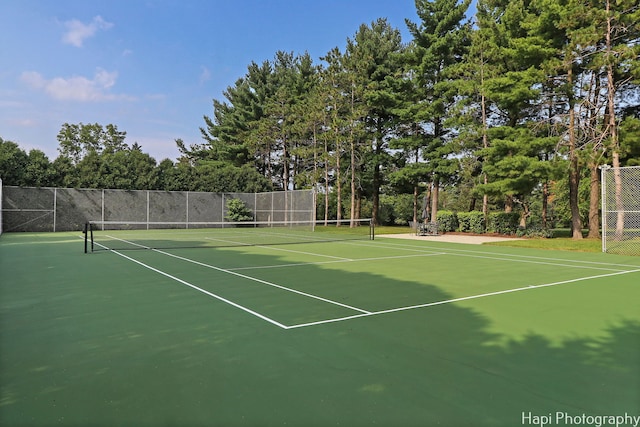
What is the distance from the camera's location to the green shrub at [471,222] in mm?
21656

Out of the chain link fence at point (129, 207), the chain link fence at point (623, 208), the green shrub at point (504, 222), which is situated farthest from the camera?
the chain link fence at point (129, 207)

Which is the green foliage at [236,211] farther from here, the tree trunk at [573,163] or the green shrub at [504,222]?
the tree trunk at [573,163]

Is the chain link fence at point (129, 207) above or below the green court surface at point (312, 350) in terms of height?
above

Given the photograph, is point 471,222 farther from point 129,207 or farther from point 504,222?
point 129,207

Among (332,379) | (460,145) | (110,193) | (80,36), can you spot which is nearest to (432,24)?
(460,145)

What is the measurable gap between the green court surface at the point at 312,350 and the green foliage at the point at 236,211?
2156 cm

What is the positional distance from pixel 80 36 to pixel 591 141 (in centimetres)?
1892

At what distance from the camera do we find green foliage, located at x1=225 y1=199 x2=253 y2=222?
29.0m

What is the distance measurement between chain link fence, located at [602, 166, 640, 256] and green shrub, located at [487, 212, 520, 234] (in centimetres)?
470

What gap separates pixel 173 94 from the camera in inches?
→ 1035

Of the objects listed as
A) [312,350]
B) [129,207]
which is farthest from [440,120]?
[312,350]

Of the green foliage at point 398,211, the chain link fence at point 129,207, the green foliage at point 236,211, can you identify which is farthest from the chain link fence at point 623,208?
the green foliage at point 236,211

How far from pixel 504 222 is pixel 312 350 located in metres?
19.3

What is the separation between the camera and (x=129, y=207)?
2597cm
